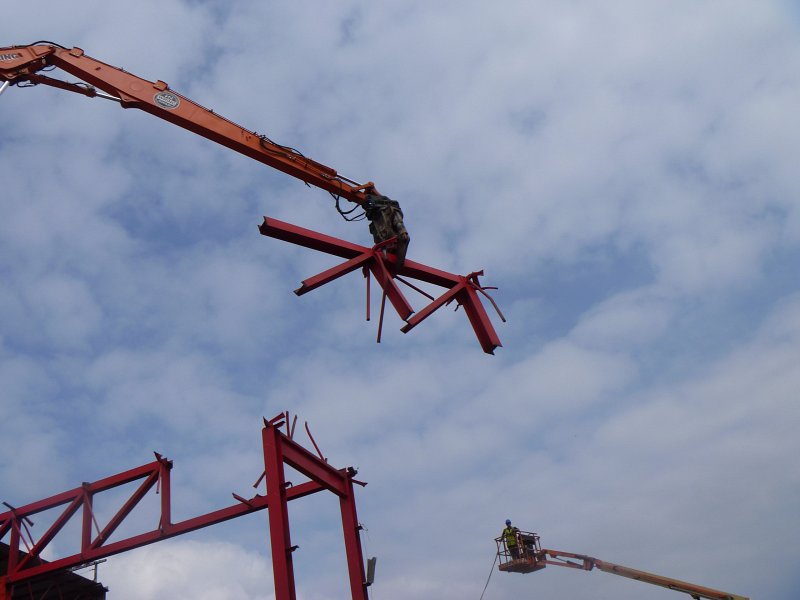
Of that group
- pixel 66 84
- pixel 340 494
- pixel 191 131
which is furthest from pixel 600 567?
pixel 66 84

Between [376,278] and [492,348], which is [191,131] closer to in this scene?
[376,278]

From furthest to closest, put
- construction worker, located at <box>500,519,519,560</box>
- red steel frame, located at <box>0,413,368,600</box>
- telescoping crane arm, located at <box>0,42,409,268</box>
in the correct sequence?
construction worker, located at <box>500,519,519,560</box> < telescoping crane arm, located at <box>0,42,409,268</box> < red steel frame, located at <box>0,413,368,600</box>

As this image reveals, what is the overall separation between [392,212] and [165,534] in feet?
28.9

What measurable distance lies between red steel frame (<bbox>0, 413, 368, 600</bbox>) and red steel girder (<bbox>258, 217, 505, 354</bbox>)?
277cm

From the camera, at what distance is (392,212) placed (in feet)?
51.3

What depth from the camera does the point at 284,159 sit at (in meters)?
16.8

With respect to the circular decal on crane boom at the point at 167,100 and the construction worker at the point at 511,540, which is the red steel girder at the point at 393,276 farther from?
the construction worker at the point at 511,540

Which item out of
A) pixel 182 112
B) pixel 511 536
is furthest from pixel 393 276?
pixel 511 536

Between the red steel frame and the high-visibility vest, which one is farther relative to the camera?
the high-visibility vest

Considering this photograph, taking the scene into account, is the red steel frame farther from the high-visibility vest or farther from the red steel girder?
the high-visibility vest

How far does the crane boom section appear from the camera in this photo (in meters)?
16.0

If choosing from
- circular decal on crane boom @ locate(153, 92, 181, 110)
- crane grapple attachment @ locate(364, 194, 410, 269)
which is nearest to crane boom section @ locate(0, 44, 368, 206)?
circular decal on crane boom @ locate(153, 92, 181, 110)

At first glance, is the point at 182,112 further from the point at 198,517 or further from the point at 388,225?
the point at 198,517

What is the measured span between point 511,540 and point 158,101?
592 inches
